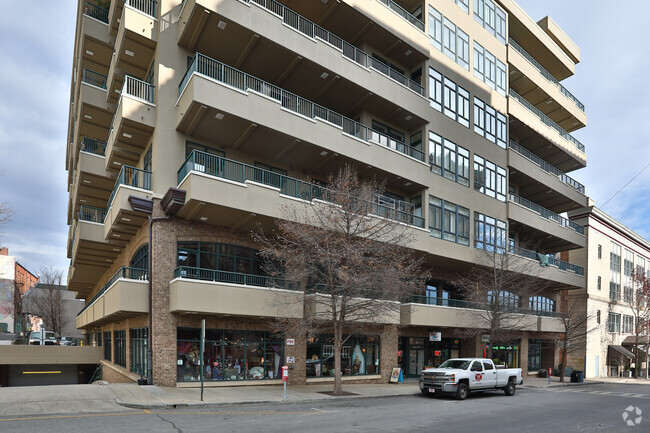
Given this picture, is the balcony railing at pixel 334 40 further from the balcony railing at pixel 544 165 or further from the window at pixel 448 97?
the balcony railing at pixel 544 165

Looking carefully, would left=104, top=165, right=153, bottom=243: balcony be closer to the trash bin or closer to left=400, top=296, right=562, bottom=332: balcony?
left=400, top=296, right=562, bottom=332: balcony

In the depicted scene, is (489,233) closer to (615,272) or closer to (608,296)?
(608,296)

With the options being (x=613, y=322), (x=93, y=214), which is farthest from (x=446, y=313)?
(x=613, y=322)

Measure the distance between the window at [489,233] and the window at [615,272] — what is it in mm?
23847

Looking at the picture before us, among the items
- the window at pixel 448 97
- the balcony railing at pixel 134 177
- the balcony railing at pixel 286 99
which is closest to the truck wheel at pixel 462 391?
the balcony railing at pixel 286 99

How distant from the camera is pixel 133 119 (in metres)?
21.5

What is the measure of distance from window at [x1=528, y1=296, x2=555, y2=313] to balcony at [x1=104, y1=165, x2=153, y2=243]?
33163 millimetres

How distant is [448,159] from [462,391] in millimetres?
15667

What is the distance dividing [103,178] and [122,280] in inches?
453

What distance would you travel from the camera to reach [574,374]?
35.2 meters

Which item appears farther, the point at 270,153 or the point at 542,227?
the point at 542,227

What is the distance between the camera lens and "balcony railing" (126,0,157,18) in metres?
22.5

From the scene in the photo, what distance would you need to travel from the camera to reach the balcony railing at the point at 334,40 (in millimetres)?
23016

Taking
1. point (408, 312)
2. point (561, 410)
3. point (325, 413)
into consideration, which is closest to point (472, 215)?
point (408, 312)
